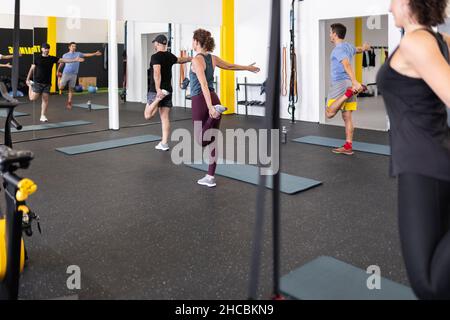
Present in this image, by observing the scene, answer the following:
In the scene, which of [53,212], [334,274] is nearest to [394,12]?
[334,274]

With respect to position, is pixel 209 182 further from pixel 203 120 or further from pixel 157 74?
pixel 157 74

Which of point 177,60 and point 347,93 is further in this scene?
point 177,60

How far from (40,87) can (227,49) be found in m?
3.87

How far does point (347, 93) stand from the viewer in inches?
198

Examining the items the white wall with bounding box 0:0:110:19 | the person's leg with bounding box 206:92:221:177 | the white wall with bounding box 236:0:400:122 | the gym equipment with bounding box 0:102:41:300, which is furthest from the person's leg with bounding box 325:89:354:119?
the white wall with bounding box 0:0:110:19

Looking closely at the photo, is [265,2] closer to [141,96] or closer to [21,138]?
[141,96]

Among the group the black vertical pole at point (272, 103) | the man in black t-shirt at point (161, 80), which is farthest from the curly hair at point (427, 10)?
the man in black t-shirt at point (161, 80)

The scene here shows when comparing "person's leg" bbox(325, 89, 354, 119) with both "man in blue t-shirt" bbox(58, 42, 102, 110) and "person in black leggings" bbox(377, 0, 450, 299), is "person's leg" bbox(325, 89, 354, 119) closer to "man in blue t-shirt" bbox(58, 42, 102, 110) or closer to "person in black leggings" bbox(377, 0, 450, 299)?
"person in black leggings" bbox(377, 0, 450, 299)

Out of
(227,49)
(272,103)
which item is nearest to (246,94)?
(227,49)

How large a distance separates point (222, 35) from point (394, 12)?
7752mm

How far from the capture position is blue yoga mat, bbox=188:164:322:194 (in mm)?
3963

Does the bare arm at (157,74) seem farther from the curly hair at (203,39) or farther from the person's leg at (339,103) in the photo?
the person's leg at (339,103)

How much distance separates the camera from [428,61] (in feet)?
4.31

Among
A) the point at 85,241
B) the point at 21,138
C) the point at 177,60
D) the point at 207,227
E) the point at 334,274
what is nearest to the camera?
the point at 334,274
